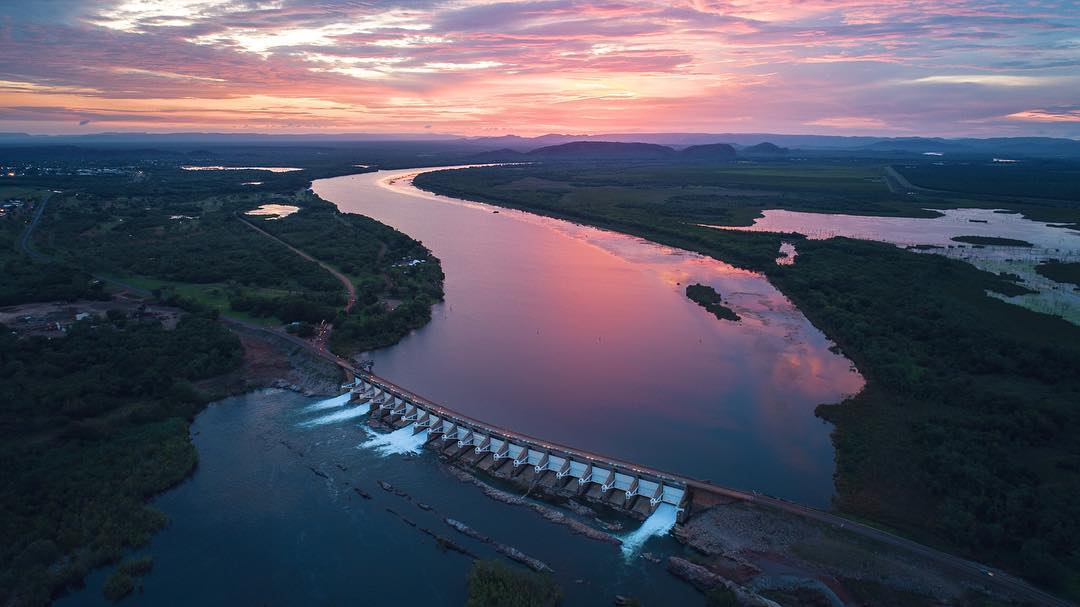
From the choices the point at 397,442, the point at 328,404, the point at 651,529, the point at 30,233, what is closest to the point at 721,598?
the point at 651,529

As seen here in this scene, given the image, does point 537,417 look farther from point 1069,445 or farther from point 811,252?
point 811,252

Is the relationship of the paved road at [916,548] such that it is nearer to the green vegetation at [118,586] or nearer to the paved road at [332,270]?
the green vegetation at [118,586]

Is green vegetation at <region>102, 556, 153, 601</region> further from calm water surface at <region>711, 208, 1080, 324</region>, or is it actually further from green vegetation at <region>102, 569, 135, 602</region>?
calm water surface at <region>711, 208, 1080, 324</region>

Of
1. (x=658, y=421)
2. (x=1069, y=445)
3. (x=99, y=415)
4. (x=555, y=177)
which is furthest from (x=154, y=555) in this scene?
(x=555, y=177)

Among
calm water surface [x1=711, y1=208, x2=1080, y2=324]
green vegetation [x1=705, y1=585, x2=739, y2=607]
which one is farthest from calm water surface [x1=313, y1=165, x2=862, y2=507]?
calm water surface [x1=711, y1=208, x2=1080, y2=324]

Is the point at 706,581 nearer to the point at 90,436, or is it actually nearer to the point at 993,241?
the point at 90,436

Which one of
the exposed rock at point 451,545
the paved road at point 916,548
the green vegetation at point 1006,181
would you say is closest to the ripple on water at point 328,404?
the exposed rock at point 451,545
